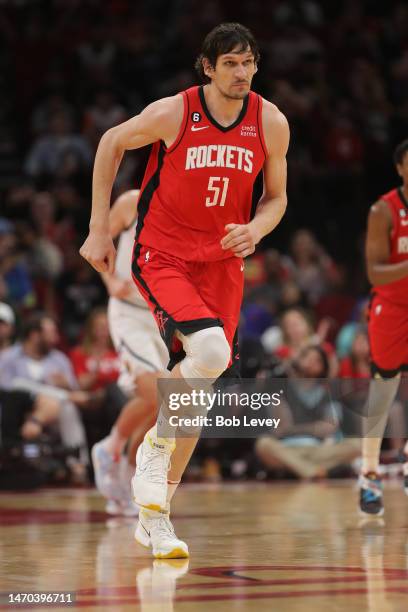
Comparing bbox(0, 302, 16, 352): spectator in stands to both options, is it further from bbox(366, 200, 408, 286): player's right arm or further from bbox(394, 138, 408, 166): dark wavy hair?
bbox(394, 138, 408, 166): dark wavy hair

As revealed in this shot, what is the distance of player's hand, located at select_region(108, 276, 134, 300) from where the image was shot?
22.4 feet

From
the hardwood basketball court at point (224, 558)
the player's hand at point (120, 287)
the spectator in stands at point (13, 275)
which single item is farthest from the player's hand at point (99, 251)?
the spectator in stands at point (13, 275)

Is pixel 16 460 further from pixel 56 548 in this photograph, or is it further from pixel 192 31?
pixel 192 31

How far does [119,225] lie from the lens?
22.3 feet

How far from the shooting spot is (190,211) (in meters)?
4.93

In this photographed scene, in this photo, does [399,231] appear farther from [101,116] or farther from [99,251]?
[101,116]

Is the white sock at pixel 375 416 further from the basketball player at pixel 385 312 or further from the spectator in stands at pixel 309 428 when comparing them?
the spectator in stands at pixel 309 428

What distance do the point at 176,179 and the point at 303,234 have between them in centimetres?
786

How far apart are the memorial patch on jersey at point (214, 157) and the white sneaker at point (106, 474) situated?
9.09 ft

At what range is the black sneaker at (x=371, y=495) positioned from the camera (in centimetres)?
673

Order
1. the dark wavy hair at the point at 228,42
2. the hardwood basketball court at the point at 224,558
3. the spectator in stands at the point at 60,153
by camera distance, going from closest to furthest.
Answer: the hardwood basketball court at the point at 224,558
the dark wavy hair at the point at 228,42
the spectator in stands at the point at 60,153

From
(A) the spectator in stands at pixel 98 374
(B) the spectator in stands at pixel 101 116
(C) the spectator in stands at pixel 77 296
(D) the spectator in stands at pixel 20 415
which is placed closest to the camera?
(D) the spectator in stands at pixel 20 415

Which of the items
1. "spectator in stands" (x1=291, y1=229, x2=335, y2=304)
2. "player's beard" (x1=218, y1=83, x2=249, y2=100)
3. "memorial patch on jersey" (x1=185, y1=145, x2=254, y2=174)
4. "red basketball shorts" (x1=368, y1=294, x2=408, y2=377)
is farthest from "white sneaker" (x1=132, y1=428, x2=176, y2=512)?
"spectator in stands" (x1=291, y1=229, x2=335, y2=304)

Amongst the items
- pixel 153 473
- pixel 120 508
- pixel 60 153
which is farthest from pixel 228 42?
pixel 60 153
